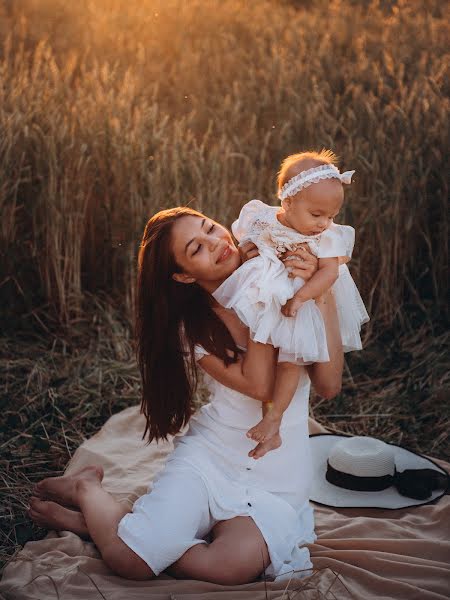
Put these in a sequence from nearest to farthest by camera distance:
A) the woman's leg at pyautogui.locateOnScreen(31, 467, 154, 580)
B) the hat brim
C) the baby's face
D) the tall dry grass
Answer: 1. the baby's face
2. the woman's leg at pyautogui.locateOnScreen(31, 467, 154, 580)
3. the hat brim
4. the tall dry grass

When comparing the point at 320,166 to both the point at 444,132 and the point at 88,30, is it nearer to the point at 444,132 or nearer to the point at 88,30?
the point at 444,132

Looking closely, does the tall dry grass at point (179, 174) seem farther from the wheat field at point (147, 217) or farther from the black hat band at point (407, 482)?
the black hat band at point (407, 482)

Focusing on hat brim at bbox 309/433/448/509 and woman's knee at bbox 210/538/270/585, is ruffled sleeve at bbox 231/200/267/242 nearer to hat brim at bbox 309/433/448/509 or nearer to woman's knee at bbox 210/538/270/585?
woman's knee at bbox 210/538/270/585

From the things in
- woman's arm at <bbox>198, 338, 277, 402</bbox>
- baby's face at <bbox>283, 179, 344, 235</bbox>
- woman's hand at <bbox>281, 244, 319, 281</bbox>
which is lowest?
woman's arm at <bbox>198, 338, 277, 402</bbox>

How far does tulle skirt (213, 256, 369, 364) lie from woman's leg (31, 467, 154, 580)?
66 cm

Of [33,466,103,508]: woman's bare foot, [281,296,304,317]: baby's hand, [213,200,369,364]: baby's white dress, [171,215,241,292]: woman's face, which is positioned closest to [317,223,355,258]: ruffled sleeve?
[213,200,369,364]: baby's white dress

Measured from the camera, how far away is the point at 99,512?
2146 millimetres

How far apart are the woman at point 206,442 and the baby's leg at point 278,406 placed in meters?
0.04

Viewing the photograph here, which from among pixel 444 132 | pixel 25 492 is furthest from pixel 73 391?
pixel 444 132

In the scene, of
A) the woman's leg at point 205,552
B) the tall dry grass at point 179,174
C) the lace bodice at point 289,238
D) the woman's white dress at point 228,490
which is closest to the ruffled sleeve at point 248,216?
the lace bodice at point 289,238

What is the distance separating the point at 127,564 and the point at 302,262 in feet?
3.03

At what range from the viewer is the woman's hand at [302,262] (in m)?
1.92

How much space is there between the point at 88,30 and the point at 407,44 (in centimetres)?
241

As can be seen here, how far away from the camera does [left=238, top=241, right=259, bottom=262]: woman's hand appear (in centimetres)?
201
